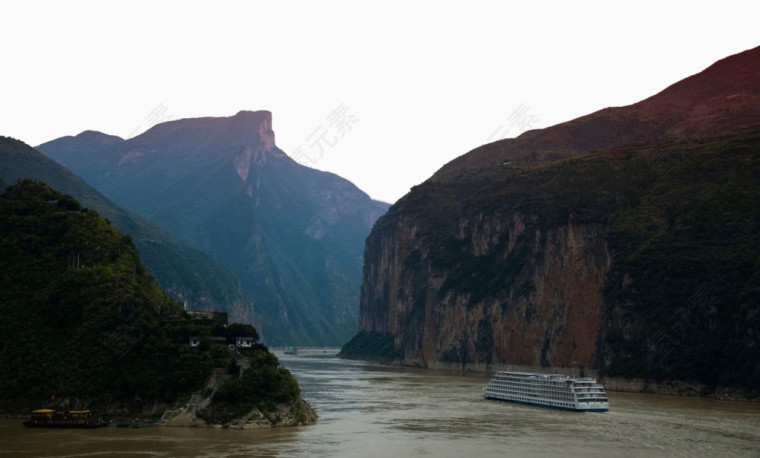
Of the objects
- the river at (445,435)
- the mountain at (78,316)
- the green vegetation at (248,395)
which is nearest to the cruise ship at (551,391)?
the river at (445,435)

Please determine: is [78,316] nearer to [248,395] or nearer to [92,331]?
[92,331]

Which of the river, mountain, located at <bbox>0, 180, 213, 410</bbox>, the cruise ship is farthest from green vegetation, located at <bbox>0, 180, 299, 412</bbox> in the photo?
the cruise ship

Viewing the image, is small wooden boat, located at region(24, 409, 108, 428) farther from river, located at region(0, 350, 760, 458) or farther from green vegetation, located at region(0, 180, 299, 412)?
green vegetation, located at region(0, 180, 299, 412)

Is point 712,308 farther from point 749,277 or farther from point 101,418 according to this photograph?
point 101,418

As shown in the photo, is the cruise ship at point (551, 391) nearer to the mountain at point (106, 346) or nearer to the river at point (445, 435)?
the river at point (445, 435)

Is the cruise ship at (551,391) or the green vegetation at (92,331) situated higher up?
the green vegetation at (92,331)

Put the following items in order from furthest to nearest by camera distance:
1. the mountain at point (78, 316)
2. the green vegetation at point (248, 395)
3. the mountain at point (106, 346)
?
the mountain at point (78, 316)
the mountain at point (106, 346)
the green vegetation at point (248, 395)
